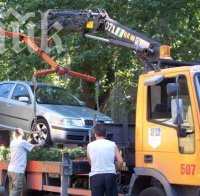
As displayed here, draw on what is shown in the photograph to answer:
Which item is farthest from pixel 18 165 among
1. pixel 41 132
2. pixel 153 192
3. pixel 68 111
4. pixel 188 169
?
pixel 188 169

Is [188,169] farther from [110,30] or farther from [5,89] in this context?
[5,89]

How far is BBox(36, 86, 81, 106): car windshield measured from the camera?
11.5 m

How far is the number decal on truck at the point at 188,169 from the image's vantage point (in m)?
6.16

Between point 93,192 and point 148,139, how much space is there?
1.14 metres

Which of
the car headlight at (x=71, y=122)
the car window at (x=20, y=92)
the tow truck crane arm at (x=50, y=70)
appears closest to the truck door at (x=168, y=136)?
the car headlight at (x=71, y=122)

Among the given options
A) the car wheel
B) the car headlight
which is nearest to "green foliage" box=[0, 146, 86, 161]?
the car wheel

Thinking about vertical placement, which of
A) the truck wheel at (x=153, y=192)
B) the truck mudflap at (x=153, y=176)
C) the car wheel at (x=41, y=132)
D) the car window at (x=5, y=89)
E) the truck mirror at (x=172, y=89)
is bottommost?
the truck wheel at (x=153, y=192)

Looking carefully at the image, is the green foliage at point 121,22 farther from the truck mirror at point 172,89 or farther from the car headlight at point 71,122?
the truck mirror at point 172,89

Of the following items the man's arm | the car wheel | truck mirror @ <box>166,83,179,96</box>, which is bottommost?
the man's arm

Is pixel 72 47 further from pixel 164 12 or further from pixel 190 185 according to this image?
pixel 190 185

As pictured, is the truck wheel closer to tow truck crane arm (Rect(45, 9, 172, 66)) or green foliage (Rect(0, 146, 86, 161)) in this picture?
green foliage (Rect(0, 146, 86, 161))

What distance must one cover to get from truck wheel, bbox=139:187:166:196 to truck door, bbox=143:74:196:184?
0.29 meters

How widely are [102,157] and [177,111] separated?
1.53m

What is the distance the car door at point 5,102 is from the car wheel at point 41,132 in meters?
1.51
